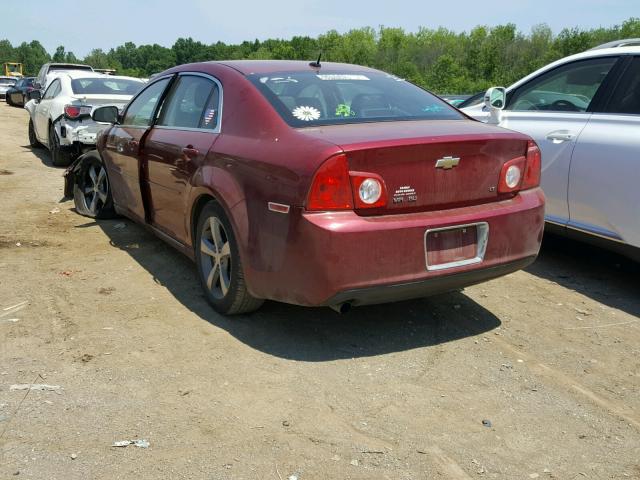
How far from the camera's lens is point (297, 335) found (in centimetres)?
401

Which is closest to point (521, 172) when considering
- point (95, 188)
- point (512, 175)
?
point (512, 175)

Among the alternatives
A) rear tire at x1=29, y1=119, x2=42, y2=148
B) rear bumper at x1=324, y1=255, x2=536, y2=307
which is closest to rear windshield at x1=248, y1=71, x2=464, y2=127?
rear bumper at x1=324, y1=255, x2=536, y2=307

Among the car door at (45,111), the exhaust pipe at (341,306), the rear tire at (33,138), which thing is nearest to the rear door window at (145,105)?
the exhaust pipe at (341,306)

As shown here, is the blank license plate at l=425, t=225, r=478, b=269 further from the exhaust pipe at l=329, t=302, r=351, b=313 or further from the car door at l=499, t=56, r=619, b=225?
the car door at l=499, t=56, r=619, b=225

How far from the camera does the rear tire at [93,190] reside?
6.67 metres

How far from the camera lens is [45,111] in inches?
447

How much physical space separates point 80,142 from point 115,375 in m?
7.67

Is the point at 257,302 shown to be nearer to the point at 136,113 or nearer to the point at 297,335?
the point at 297,335

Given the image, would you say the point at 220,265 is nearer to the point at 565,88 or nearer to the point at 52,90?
the point at 565,88

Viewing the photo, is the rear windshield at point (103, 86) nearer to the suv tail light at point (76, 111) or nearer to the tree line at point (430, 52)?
the suv tail light at point (76, 111)

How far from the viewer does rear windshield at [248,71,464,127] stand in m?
3.92

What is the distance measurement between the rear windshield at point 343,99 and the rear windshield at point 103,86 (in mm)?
7415

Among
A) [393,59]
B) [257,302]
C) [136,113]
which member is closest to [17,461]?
[257,302]

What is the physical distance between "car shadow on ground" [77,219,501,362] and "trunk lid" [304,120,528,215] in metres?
0.86
